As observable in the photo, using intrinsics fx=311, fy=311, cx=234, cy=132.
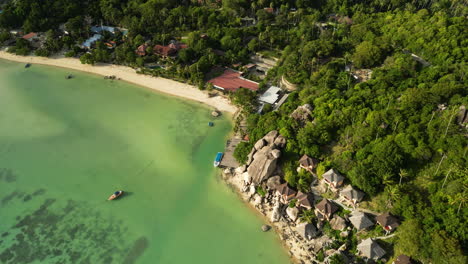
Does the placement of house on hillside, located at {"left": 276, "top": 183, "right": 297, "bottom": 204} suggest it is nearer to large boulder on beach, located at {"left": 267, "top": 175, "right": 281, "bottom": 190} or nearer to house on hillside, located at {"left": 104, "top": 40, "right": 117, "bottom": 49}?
large boulder on beach, located at {"left": 267, "top": 175, "right": 281, "bottom": 190}

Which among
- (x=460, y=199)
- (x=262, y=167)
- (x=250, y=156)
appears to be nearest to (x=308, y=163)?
(x=262, y=167)

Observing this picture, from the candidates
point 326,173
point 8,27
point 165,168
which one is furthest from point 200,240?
point 8,27

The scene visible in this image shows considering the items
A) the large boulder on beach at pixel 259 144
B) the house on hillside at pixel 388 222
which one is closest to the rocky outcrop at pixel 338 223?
the house on hillside at pixel 388 222

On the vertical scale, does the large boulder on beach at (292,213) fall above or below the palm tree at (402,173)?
below

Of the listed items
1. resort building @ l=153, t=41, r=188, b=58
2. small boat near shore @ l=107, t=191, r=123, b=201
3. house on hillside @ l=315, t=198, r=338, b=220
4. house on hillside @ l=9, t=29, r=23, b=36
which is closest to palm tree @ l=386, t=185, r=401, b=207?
house on hillside @ l=315, t=198, r=338, b=220

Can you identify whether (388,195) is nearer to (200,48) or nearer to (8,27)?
(200,48)

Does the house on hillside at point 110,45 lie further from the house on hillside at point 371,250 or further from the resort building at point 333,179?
the house on hillside at point 371,250
